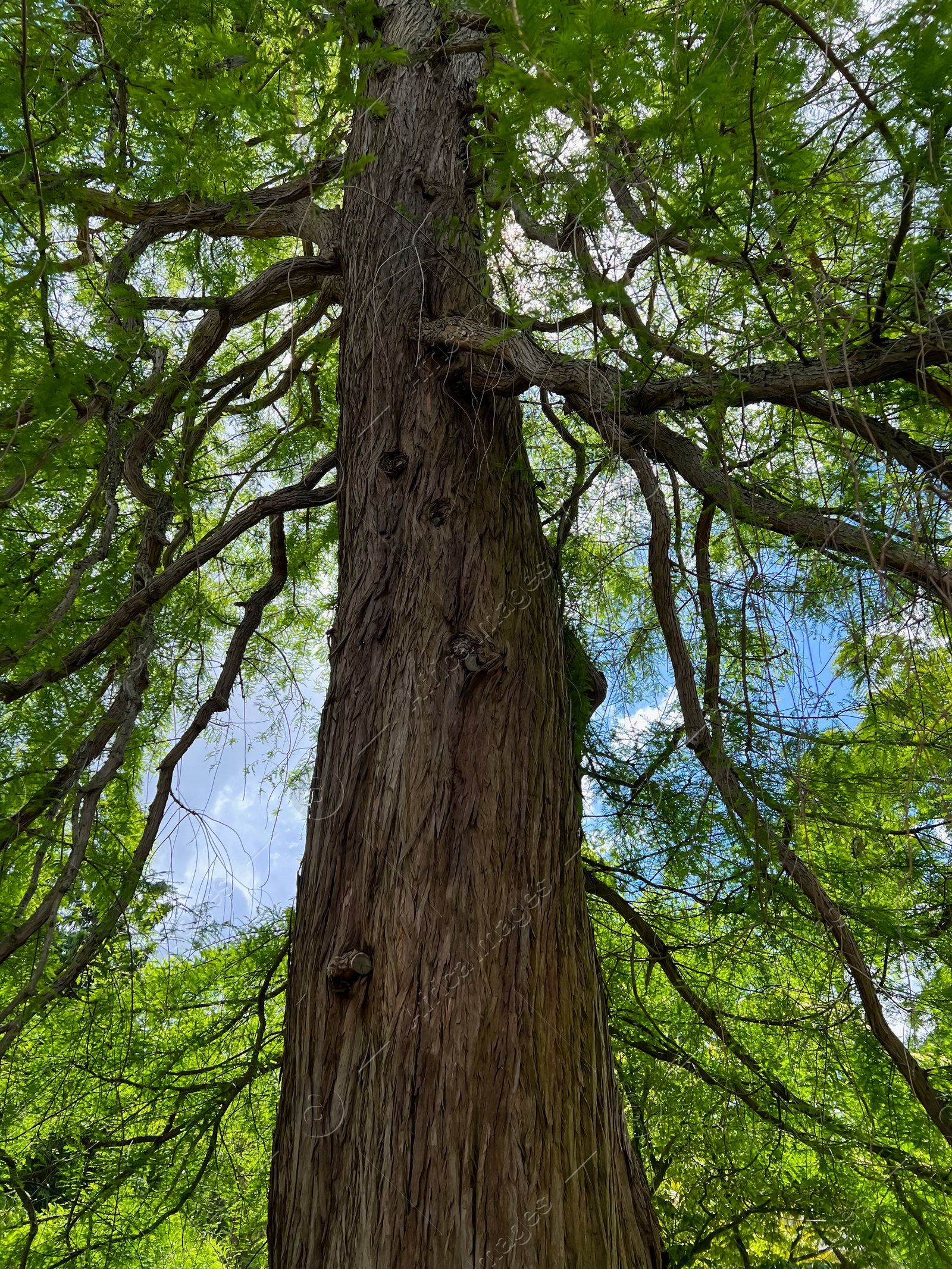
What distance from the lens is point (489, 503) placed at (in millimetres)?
1869

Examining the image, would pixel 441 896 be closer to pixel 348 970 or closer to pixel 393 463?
pixel 348 970

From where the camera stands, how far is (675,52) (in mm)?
1419

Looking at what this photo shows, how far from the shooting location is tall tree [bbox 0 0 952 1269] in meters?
1.25

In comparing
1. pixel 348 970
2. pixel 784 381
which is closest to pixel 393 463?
pixel 784 381

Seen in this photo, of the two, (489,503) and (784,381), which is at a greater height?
(489,503)

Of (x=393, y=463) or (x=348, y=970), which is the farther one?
(x=393, y=463)

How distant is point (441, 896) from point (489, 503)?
92cm

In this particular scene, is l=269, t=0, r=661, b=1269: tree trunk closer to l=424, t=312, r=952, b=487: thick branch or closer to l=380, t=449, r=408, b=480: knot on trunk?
l=380, t=449, r=408, b=480: knot on trunk

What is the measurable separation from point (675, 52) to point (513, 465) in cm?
88

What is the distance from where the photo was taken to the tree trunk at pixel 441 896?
1123mm

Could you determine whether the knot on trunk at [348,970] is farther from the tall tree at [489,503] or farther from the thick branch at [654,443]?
the thick branch at [654,443]

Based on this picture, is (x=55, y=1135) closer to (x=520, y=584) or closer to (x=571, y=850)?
(x=571, y=850)

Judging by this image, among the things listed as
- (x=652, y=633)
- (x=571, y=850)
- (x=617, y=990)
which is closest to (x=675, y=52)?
(x=571, y=850)

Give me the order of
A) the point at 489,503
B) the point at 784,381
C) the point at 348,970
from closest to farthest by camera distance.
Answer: the point at 348,970
the point at 784,381
the point at 489,503
